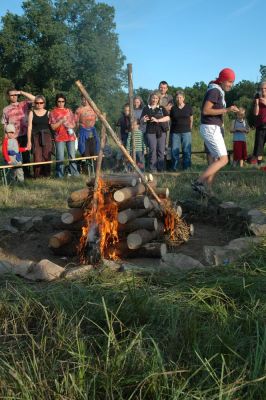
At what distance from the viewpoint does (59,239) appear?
4.80 m

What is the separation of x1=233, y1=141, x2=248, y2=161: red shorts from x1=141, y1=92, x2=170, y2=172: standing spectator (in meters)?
2.08

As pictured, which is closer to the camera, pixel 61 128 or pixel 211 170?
pixel 211 170

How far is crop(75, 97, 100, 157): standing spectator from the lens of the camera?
10977 mm

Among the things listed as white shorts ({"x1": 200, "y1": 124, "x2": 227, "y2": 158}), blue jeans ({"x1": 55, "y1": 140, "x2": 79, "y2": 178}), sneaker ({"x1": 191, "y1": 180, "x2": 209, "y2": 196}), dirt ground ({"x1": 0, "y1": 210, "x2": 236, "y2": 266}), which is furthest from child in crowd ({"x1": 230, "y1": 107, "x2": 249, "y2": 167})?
dirt ground ({"x1": 0, "y1": 210, "x2": 236, "y2": 266})

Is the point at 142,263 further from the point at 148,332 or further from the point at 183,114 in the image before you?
the point at 183,114

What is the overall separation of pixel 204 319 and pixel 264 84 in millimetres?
8404

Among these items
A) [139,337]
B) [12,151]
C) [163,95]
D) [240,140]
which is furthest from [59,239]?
[240,140]

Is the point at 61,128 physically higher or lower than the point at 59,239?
higher

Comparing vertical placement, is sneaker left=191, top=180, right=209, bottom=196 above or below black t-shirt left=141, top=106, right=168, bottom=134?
below

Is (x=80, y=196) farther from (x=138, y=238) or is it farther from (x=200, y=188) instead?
(x=200, y=188)

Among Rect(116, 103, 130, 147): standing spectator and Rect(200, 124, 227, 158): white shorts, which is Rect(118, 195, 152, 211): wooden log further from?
Rect(116, 103, 130, 147): standing spectator

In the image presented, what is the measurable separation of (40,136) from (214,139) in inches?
180

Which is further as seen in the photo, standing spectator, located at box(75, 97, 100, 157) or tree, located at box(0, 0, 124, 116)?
tree, located at box(0, 0, 124, 116)

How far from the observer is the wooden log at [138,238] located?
455 centimetres
